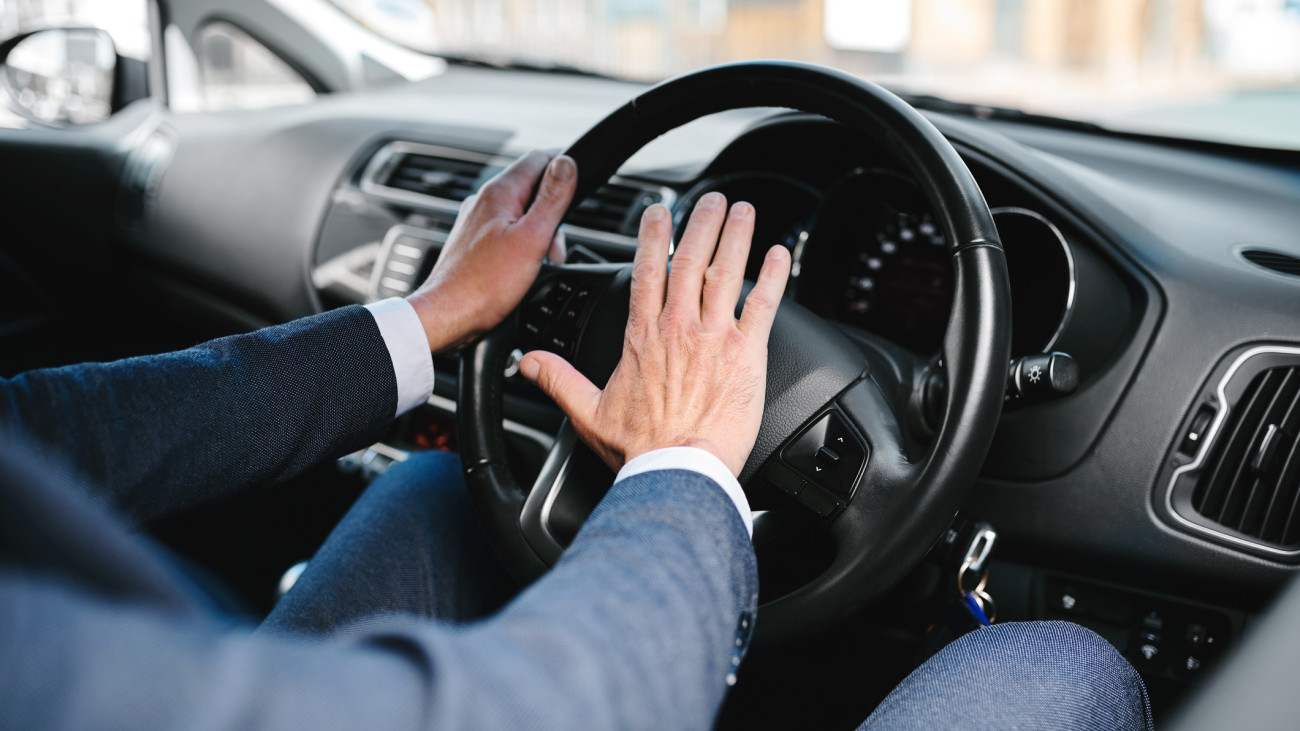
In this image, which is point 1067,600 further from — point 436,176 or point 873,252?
point 436,176

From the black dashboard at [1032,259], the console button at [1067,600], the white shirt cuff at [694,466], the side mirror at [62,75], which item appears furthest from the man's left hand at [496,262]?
the side mirror at [62,75]

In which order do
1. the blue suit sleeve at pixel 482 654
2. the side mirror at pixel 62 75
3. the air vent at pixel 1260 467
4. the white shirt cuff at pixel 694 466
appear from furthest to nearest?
the side mirror at pixel 62 75
the air vent at pixel 1260 467
the white shirt cuff at pixel 694 466
the blue suit sleeve at pixel 482 654

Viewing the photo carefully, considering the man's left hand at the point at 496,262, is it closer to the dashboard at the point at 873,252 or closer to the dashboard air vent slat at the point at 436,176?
the dashboard at the point at 873,252

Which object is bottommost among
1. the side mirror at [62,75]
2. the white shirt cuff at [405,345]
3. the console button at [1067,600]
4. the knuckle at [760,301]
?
the console button at [1067,600]

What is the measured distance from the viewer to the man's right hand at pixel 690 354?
0.84m

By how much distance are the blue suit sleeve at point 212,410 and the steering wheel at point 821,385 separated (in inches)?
6.2

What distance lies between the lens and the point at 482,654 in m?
0.52

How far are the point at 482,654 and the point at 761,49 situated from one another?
1597mm

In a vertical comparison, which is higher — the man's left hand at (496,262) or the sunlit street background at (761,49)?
the sunlit street background at (761,49)

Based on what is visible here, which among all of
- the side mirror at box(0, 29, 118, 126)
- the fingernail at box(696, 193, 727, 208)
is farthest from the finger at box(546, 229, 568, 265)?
the side mirror at box(0, 29, 118, 126)

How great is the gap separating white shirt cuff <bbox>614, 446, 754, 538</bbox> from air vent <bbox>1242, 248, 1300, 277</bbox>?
0.84 meters

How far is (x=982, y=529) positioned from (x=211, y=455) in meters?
0.86

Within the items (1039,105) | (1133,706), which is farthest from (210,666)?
(1039,105)

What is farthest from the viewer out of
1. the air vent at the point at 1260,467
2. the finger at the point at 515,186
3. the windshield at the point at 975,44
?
the windshield at the point at 975,44
